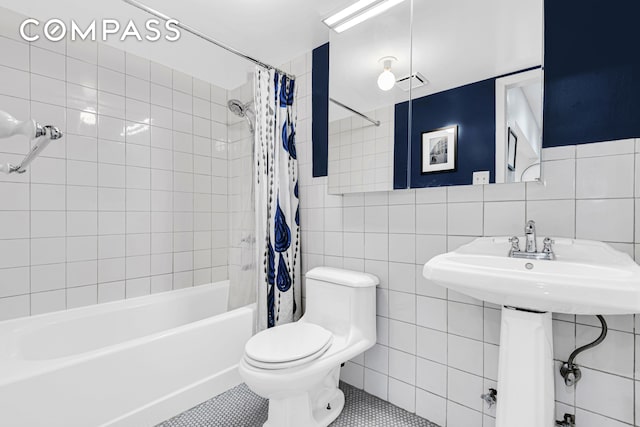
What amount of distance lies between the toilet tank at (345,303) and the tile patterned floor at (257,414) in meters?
0.38

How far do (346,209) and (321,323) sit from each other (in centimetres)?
68

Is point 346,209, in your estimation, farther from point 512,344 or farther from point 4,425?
point 4,425

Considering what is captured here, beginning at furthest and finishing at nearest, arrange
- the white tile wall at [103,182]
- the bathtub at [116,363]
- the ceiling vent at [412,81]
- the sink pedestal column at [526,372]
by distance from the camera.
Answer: the white tile wall at [103,182] → the ceiling vent at [412,81] → the bathtub at [116,363] → the sink pedestal column at [526,372]

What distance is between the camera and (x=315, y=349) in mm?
1323

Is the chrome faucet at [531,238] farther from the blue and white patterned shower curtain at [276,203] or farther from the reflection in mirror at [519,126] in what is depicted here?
the blue and white patterned shower curtain at [276,203]

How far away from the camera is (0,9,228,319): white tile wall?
1.71 m

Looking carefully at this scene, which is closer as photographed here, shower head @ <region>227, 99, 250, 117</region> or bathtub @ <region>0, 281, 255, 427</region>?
bathtub @ <region>0, 281, 255, 427</region>

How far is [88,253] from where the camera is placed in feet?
6.36

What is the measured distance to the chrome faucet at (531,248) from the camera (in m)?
1.12

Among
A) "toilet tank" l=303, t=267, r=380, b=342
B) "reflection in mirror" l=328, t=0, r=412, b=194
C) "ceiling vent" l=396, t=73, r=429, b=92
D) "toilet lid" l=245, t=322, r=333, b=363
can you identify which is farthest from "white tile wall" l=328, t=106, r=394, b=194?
"toilet lid" l=245, t=322, r=333, b=363

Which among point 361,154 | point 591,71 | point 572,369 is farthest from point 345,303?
point 591,71

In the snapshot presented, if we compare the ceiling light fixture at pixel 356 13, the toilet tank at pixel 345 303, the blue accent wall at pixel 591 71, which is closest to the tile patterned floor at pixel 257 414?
the toilet tank at pixel 345 303

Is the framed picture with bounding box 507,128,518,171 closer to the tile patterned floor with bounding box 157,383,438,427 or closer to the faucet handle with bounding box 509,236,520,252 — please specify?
the faucet handle with bounding box 509,236,520,252

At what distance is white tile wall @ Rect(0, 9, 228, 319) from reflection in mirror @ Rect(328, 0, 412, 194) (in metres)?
1.26
